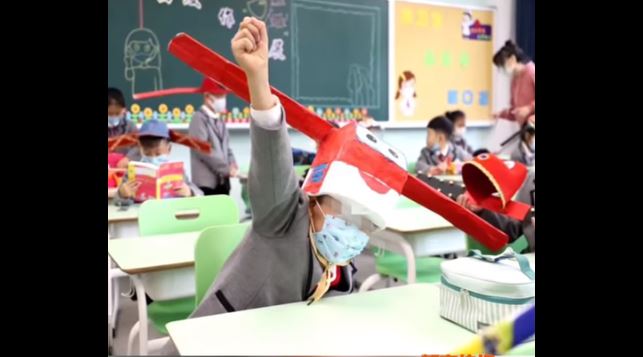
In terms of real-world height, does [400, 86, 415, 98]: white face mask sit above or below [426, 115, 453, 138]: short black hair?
above

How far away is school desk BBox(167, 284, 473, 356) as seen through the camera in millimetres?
734

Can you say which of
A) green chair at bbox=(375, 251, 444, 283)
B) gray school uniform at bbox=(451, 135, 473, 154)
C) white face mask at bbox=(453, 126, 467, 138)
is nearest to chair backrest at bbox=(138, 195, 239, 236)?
green chair at bbox=(375, 251, 444, 283)

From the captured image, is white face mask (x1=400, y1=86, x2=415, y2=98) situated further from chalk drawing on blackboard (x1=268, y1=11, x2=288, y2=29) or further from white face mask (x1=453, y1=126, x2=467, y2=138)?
chalk drawing on blackboard (x1=268, y1=11, x2=288, y2=29)

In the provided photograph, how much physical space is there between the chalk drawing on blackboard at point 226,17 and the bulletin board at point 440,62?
151cm

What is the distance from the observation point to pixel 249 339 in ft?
2.53

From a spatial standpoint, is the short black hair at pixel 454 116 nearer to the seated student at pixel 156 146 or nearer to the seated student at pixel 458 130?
the seated student at pixel 458 130

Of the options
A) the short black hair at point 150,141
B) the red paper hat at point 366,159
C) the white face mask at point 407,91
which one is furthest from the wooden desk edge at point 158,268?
the white face mask at point 407,91

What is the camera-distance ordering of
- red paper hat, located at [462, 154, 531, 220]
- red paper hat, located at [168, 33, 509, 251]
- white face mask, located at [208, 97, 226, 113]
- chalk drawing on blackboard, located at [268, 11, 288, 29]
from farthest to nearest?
1. chalk drawing on blackboard, located at [268, 11, 288, 29]
2. white face mask, located at [208, 97, 226, 113]
3. red paper hat, located at [462, 154, 531, 220]
4. red paper hat, located at [168, 33, 509, 251]

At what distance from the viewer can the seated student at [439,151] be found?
3756 millimetres
